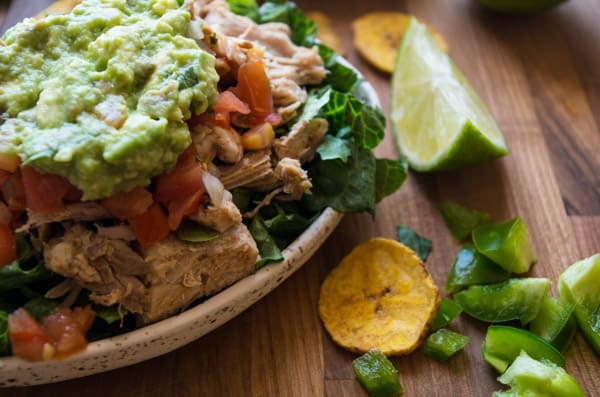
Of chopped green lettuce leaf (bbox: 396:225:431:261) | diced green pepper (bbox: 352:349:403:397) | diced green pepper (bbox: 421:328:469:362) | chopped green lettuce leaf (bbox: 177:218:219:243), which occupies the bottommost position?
diced green pepper (bbox: 352:349:403:397)

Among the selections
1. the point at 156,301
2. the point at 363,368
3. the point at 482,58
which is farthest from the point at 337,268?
the point at 482,58

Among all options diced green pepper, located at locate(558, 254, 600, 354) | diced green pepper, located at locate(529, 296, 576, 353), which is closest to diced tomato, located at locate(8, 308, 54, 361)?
diced green pepper, located at locate(529, 296, 576, 353)

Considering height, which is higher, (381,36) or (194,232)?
(194,232)

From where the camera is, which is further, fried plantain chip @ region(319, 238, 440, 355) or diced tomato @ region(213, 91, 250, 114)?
fried plantain chip @ region(319, 238, 440, 355)

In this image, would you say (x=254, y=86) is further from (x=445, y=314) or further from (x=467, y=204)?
(x=467, y=204)

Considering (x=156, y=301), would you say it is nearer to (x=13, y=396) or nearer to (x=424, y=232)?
(x=13, y=396)

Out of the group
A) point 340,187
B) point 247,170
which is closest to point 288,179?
point 247,170

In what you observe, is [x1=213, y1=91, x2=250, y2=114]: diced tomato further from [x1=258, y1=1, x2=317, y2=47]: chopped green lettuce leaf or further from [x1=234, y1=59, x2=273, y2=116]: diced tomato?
[x1=258, y1=1, x2=317, y2=47]: chopped green lettuce leaf
